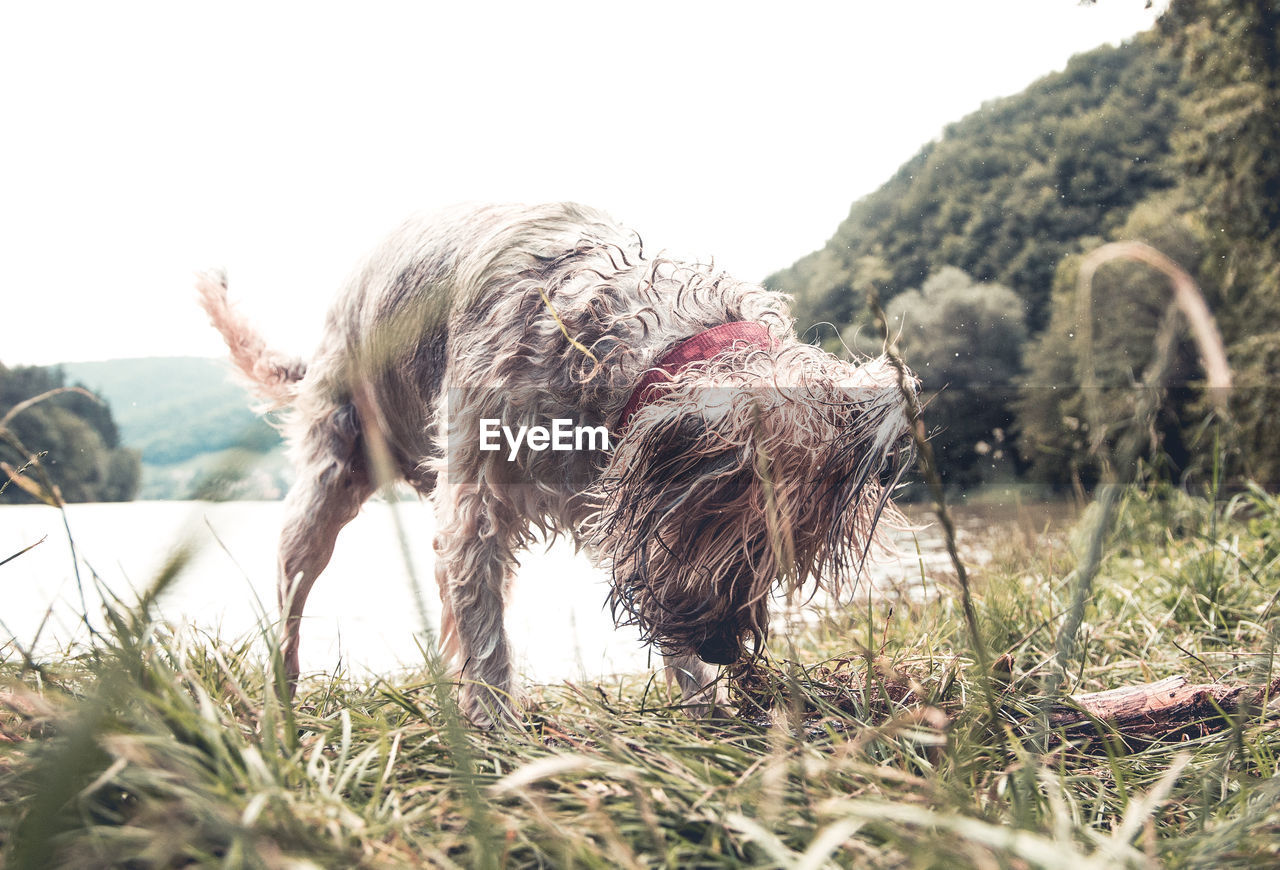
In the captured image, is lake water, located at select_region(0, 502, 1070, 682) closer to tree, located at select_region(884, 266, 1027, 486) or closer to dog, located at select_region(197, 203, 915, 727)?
dog, located at select_region(197, 203, 915, 727)

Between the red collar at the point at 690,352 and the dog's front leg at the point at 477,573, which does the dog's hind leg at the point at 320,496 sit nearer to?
the dog's front leg at the point at 477,573

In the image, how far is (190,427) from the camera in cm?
253

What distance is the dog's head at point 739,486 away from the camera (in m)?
2.38

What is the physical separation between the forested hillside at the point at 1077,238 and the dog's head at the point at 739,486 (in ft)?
21.8

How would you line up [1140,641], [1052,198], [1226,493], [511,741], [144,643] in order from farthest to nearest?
[1052,198], [1226,493], [1140,641], [511,741], [144,643]

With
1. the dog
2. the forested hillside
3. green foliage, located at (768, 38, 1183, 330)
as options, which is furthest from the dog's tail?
green foliage, located at (768, 38, 1183, 330)

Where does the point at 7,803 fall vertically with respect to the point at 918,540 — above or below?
above

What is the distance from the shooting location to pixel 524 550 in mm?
3461

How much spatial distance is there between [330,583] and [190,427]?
1.70 metres

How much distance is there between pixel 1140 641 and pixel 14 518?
17.3 feet

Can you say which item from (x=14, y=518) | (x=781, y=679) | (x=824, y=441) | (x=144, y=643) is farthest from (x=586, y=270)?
(x=14, y=518)

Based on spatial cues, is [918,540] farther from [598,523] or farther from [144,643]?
[144,643]

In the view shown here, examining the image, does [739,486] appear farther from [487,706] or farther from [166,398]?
[166,398]

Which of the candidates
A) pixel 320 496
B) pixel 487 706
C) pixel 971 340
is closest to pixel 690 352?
pixel 487 706
